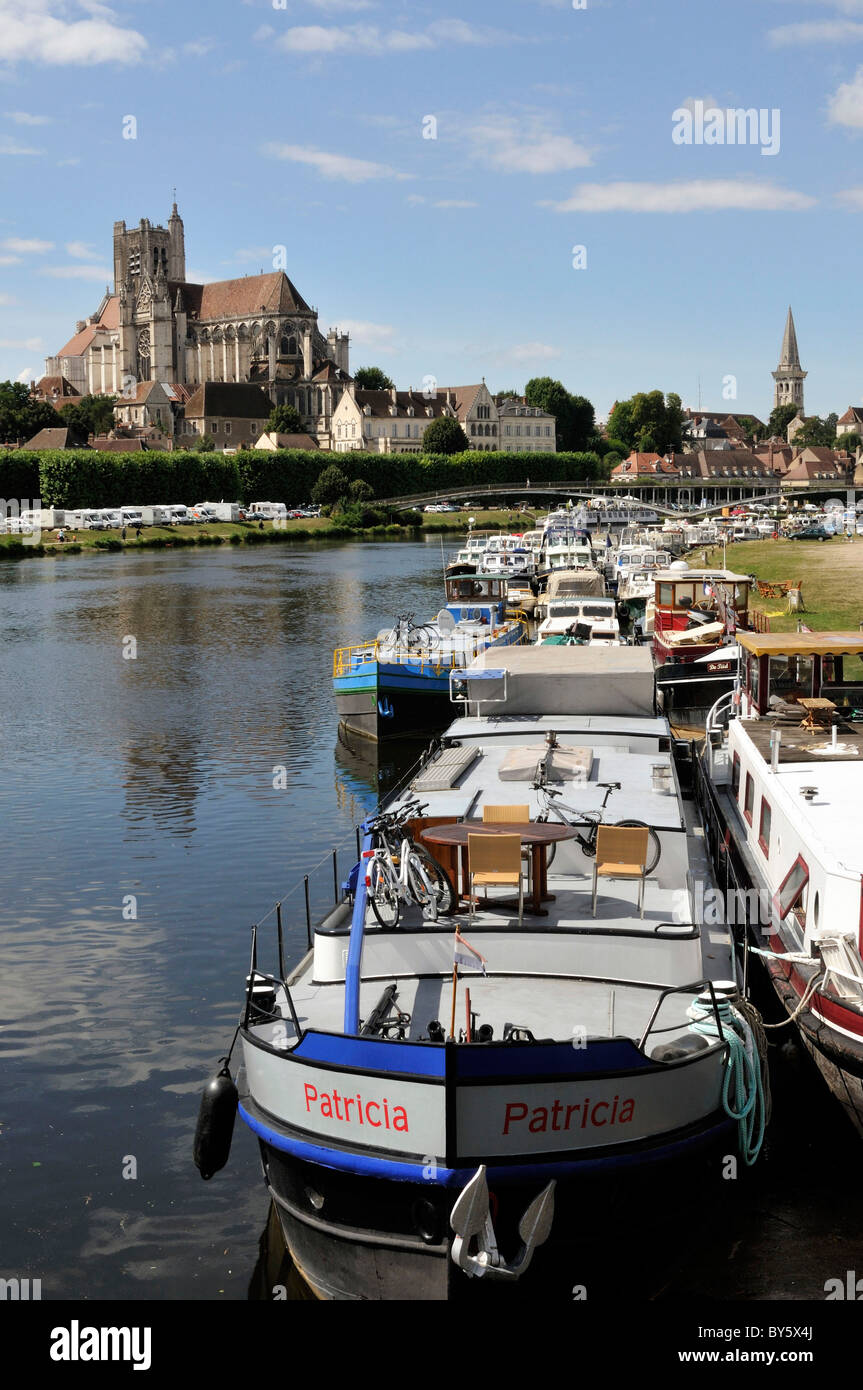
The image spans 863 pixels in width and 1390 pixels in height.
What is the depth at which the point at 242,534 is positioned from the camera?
114 meters

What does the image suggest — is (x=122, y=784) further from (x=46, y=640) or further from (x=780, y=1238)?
(x=46, y=640)

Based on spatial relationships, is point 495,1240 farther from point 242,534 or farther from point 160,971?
point 242,534

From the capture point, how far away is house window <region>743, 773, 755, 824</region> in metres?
18.0

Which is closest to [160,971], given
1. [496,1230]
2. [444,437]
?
[496,1230]

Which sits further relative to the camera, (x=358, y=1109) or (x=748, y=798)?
(x=748, y=798)

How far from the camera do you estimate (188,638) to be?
53844 mm

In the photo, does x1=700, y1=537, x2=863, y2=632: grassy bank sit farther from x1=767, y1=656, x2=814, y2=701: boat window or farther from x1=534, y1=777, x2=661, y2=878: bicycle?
x1=534, y1=777, x2=661, y2=878: bicycle

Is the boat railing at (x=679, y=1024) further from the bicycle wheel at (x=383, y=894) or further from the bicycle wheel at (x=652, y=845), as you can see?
the bicycle wheel at (x=383, y=894)

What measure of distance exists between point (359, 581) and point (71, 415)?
10994 centimetres

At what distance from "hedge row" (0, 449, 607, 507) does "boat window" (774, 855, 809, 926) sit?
11837cm

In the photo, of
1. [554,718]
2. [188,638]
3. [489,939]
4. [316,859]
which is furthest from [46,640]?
[489,939]

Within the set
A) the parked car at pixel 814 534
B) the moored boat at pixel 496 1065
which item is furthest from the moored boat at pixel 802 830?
the parked car at pixel 814 534

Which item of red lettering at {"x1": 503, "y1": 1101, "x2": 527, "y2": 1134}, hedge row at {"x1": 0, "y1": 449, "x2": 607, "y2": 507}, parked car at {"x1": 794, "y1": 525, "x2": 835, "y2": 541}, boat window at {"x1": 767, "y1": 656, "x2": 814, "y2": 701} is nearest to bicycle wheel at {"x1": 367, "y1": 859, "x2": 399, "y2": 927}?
red lettering at {"x1": 503, "y1": 1101, "x2": 527, "y2": 1134}

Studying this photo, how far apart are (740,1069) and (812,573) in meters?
59.1
